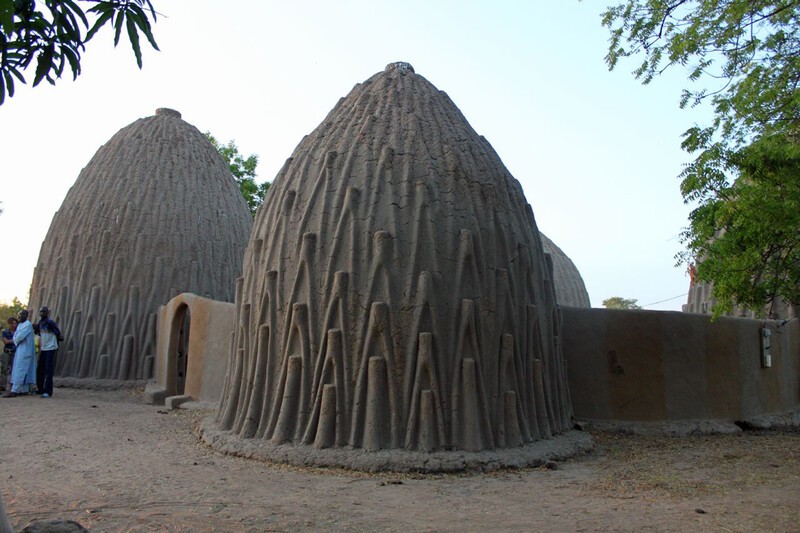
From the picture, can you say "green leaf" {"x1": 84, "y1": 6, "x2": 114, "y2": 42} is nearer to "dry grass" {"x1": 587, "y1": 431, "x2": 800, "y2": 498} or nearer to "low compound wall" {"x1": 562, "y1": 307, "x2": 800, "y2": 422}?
"dry grass" {"x1": 587, "y1": 431, "x2": 800, "y2": 498}

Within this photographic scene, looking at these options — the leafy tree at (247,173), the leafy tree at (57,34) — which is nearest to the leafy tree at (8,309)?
the leafy tree at (247,173)

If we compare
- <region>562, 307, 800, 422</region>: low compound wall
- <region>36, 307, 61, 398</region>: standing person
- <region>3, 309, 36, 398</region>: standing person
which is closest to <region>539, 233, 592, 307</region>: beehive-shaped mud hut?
<region>562, 307, 800, 422</region>: low compound wall

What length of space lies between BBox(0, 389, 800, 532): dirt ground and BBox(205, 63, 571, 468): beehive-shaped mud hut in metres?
0.48

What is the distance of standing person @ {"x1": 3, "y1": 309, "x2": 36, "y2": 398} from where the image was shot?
36.8 ft

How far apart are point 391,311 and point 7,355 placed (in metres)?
9.11

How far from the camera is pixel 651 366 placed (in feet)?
28.5

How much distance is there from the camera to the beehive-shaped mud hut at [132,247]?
13.2 meters

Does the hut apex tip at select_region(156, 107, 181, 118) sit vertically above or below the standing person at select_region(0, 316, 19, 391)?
above

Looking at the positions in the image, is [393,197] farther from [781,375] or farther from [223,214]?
[223,214]

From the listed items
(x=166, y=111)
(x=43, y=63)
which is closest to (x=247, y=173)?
(x=166, y=111)

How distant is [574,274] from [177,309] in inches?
478

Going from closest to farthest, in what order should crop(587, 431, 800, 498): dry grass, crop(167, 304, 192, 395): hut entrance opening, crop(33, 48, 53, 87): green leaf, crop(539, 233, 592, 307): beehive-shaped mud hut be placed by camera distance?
crop(33, 48, 53, 87): green leaf
crop(587, 431, 800, 498): dry grass
crop(167, 304, 192, 395): hut entrance opening
crop(539, 233, 592, 307): beehive-shaped mud hut

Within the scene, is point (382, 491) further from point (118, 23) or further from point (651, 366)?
point (651, 366)

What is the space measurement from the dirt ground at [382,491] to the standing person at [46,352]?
370 centimetres
